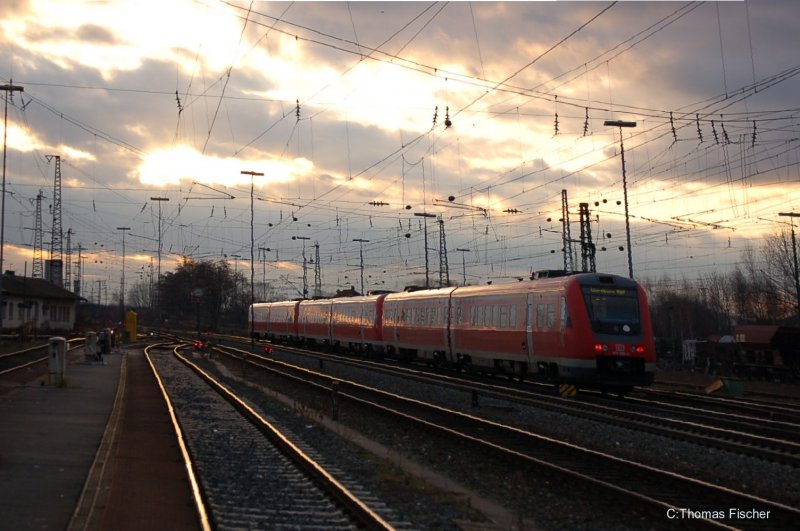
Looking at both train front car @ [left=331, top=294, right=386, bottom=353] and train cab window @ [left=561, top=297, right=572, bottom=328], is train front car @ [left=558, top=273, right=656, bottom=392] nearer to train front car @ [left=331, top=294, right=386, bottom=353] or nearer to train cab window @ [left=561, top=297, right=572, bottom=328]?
train cab window @ [left=561, top=297, right=572, bottom=328]

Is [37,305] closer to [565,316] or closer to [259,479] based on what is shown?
[565,316]

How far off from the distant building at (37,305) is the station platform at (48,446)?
47.9 m

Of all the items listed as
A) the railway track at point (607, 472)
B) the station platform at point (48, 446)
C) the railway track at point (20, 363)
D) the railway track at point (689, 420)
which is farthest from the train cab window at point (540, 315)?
the railway track at point (20, 363)

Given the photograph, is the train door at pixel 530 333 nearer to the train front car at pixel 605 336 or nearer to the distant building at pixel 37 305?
the train front car at pixel 605 336

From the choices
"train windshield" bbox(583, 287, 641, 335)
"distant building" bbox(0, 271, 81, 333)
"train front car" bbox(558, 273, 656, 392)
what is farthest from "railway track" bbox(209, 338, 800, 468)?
"distant building" bbox(0, 271, 81, 333)

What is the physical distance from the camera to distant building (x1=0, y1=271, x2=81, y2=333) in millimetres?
70375

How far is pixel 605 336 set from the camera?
22.7 meters

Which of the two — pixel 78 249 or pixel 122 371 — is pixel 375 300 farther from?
pixel 78 249

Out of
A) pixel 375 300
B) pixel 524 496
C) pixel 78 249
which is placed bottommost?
pixel 524 496

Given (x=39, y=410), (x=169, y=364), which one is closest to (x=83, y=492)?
(x=39, y=410)

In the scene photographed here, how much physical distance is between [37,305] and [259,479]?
235 ft

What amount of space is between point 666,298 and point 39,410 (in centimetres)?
11286

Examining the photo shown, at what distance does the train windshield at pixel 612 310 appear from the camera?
22875 mm

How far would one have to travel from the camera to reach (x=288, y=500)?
419 inches
